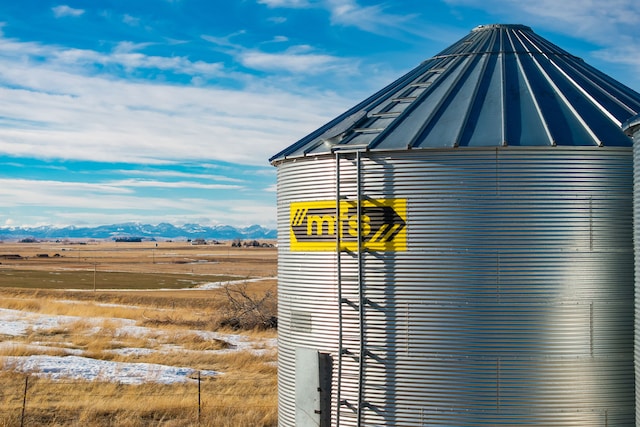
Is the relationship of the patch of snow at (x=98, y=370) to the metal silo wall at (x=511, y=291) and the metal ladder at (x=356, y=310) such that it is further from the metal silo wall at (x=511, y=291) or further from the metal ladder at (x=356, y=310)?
the metal silo wall at (x=511, y=291)

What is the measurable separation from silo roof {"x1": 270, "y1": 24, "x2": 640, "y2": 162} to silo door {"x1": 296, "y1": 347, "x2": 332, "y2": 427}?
4077 millimetres

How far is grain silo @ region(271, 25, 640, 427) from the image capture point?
46.7 feet

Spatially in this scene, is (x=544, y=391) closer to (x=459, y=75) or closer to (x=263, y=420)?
(x=459, y=75)

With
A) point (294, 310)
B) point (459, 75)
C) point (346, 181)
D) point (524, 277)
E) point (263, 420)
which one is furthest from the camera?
point (263, 420)

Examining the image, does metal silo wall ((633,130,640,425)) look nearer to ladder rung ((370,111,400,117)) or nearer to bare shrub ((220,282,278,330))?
ladder rung ((370,111,400,117))

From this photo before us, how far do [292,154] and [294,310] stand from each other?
10.3ft

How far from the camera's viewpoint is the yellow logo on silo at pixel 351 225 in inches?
581

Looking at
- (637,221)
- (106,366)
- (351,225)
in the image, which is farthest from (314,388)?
(106,366)

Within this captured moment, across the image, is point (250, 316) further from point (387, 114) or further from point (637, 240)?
point (637, 240)

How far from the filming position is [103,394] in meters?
27.3

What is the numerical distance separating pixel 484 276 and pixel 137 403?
14.7 meters

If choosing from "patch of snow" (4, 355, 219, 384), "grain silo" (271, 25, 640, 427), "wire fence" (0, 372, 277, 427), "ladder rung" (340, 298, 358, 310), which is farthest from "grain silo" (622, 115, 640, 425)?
"patch of snow" (4, 355, 219, 384)

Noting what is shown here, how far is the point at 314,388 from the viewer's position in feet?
43.0

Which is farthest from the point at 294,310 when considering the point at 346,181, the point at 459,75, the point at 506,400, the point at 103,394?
the point at 103,394
